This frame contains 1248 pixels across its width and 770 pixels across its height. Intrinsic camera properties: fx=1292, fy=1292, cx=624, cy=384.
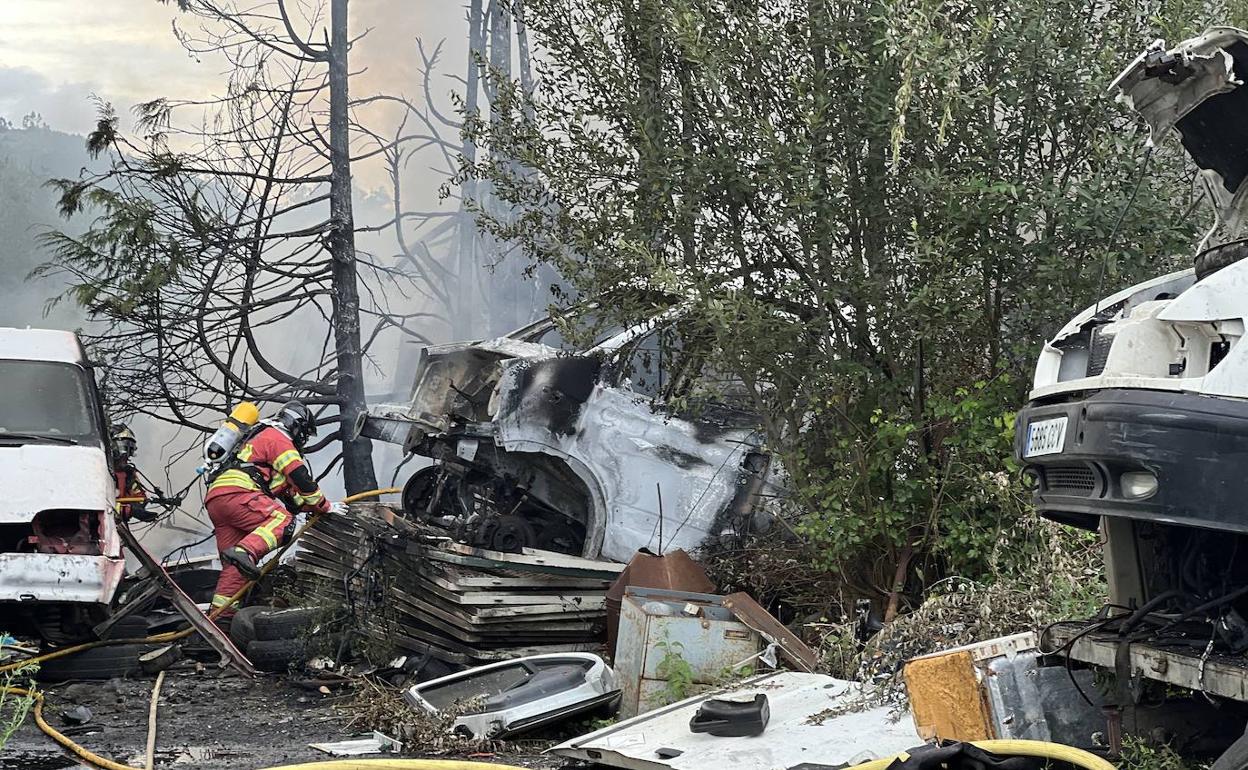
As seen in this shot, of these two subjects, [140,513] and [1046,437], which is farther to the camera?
[140,513]

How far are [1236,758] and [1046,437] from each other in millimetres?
1034

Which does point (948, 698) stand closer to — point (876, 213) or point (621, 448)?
point (876, 213)

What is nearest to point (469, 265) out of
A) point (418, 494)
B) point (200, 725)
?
point (418, 494)

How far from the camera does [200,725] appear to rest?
22.6ft

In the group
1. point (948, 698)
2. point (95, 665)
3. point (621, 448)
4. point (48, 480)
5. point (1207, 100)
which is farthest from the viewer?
point (621, 448)

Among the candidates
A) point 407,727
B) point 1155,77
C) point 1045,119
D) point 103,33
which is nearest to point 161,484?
point 103,33

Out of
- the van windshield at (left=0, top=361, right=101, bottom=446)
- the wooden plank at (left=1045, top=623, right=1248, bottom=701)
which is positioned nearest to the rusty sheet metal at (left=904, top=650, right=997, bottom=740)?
the wooden plank at (left=1045, top=623, right=1248, bottom=701)

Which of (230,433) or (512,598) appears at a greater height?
(230,433)

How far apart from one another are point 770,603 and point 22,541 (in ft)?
15.4

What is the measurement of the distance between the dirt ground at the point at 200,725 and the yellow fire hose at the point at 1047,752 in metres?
2.46

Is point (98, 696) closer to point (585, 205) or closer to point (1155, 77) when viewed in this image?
point (585, 205)

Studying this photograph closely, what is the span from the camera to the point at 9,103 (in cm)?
2325

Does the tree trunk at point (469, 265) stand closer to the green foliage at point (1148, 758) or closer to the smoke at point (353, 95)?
the smoke at point (353, 95)

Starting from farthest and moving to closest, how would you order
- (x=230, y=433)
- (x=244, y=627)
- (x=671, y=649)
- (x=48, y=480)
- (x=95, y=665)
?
(x=230, y=433) → (x=244, y=627) → (x=95, y=665) → (x=48, y=480) → (x=671, y=649)
